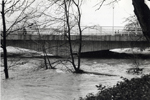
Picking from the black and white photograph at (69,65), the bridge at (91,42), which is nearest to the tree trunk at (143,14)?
the black and white photograph at (69,65)

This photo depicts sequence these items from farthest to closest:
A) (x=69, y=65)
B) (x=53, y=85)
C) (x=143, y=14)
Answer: (x=69, y=65) → (x=53, y=85) → (x=143, y=14)

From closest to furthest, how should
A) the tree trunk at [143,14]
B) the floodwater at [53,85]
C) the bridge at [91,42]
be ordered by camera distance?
the tree trunk at [143,14]
the floodwater at [53,85]
the bridge at [91,42]

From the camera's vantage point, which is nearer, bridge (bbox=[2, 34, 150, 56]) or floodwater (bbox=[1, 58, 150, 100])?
floodwater (bbox=[1, 58, 150, 100])

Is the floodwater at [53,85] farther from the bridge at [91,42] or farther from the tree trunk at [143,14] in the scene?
the bridge at [91,42]

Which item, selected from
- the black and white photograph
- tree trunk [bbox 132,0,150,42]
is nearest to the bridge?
the black and white photograph

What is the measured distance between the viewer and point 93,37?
3203 centimetres

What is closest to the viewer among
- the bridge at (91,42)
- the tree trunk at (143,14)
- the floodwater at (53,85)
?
the tree trunk at (143,14)

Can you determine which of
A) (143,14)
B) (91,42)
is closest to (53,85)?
(143,14)

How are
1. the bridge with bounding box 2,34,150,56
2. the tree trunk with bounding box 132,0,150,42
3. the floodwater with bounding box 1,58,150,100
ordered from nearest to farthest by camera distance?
the tree trunk with bounding box 132,0,150,42
the floodwater with bounding box 1,58,150,100
the bridge with bounding box 2,34,150,56

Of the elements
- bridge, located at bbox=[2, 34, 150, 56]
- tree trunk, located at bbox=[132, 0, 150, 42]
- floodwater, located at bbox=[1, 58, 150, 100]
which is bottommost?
floodwater, located at bbox=[1, 58, 150, 100]

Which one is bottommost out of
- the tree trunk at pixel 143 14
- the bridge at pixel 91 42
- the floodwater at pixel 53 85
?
the floodwater at pixel 53 85

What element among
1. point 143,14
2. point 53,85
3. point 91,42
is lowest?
point 53,85

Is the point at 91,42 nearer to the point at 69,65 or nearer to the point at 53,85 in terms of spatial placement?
the point at 69,65

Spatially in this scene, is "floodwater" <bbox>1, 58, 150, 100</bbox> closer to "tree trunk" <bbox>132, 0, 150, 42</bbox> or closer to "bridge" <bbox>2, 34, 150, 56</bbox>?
"tree trunk" <bbox>132, 0, 150, 42</bbox>
